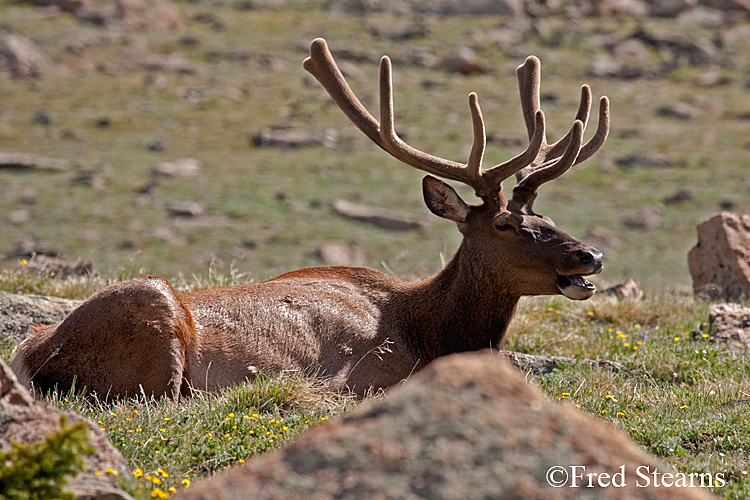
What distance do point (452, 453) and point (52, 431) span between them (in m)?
1.53

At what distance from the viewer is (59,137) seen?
26.7 metres

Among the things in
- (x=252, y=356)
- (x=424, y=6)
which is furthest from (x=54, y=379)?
(x=424, y=6)

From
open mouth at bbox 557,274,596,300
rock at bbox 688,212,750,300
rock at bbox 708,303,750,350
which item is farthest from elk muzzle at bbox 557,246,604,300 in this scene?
rock at bbox 688,212,750,300

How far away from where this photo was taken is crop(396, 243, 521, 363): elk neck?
5957 mm

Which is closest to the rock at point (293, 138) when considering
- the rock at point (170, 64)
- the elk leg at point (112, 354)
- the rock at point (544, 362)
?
the rock at point (170, 64)

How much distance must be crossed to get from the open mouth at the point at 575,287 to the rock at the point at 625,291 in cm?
280

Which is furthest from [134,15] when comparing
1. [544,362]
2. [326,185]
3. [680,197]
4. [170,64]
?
[544,362]

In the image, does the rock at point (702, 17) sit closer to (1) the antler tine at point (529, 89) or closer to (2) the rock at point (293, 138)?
(2) the rock at point (293, 138)

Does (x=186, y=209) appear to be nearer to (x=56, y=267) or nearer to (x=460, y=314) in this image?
(x=56, y=267)

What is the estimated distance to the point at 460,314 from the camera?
604 centimetres

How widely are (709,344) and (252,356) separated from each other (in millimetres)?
3397

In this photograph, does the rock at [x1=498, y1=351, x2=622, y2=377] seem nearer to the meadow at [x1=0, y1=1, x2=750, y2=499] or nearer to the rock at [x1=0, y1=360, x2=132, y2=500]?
the meadow at [x1=0, y1=1, x2=750, y2=499]

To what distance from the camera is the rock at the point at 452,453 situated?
2.42 metres

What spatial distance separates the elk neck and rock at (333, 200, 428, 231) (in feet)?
51.5
